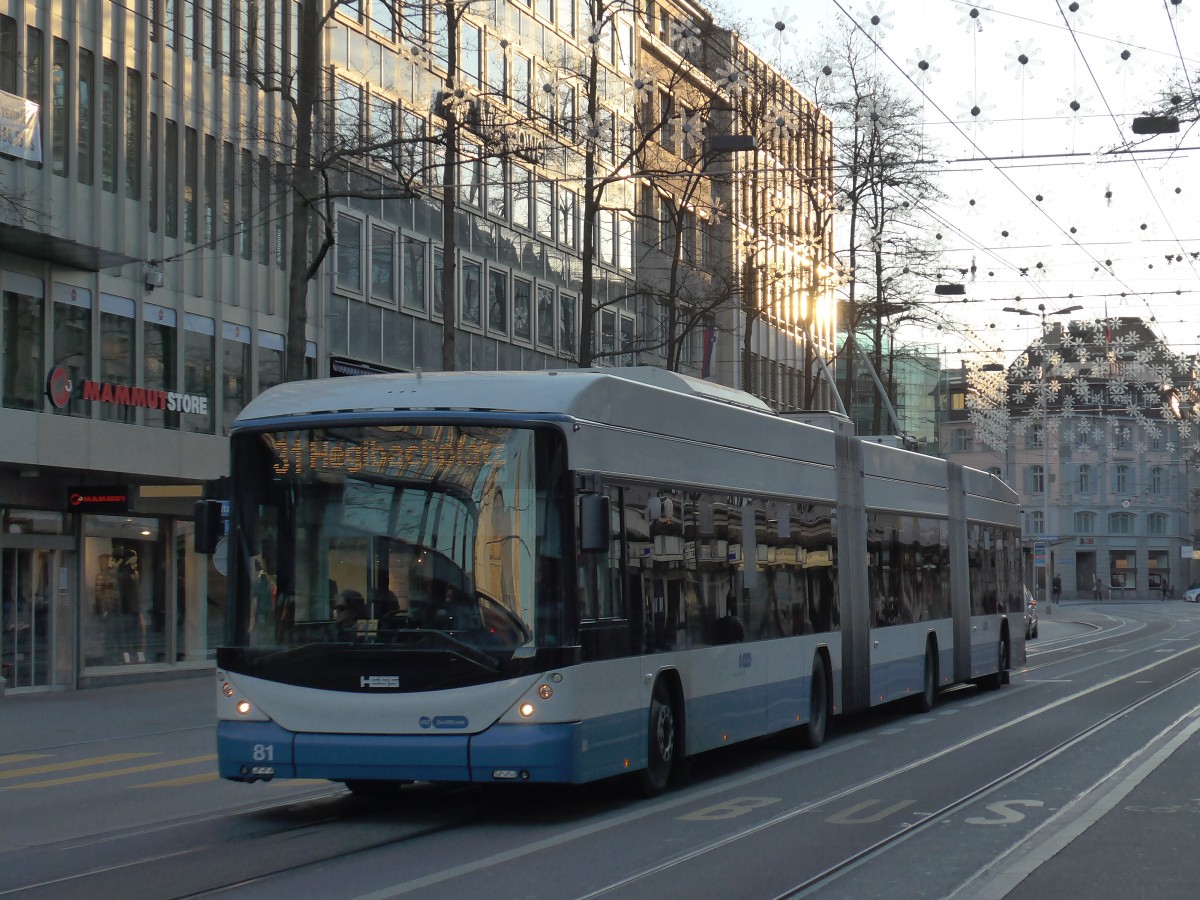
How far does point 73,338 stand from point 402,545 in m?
18.8

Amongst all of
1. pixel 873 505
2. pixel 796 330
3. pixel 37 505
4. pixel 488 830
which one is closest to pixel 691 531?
pixel 488 830

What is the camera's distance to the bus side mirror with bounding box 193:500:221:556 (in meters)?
12.0

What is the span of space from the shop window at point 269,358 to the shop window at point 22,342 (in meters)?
6.69

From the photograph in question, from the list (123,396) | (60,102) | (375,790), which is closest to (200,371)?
(123,396)

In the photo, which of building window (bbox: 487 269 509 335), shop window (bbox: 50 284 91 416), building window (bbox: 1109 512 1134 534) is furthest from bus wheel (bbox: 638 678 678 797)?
building window (bbox: 1109 512 1134 534)

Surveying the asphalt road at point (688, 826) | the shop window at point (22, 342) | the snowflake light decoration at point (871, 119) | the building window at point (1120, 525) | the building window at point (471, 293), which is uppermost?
the snowflake light decoration at point (871, 119)

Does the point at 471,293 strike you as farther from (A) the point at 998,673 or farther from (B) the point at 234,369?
(A) the point at 998,673

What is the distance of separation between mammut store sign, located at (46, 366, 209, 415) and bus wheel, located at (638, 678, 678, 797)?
1715 centimetres

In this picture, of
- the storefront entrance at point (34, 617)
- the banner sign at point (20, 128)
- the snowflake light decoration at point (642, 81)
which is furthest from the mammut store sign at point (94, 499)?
the snowflake light decoration at point (642, 81)

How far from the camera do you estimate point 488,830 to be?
1149 centimetres

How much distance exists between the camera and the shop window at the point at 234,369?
33281 millimetres

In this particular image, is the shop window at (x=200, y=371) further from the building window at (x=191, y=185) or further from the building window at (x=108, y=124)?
the building window at (x=108, y=124)

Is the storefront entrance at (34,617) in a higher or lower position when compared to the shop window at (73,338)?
lower

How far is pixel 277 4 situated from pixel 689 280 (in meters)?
12.4
